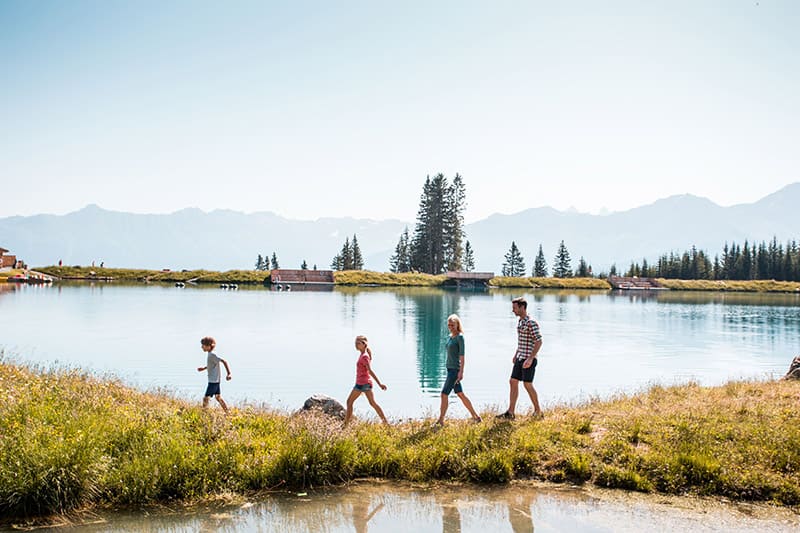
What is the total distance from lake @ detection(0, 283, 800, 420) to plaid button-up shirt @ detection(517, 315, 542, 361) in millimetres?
4754

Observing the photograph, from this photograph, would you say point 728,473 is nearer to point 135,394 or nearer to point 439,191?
point 135,394

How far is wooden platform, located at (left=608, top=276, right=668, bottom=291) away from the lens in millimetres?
127938

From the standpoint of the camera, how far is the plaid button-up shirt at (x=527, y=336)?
11.8 metres

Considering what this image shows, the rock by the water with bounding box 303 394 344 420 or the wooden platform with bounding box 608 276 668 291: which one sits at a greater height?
the wooden platform with bounding box 608 276 668 291

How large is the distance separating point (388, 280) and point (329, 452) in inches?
3856

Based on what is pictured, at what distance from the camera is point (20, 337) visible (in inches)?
1165

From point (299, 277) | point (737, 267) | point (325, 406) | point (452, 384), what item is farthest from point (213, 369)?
point (737, 267)

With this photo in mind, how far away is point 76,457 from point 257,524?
2.58m

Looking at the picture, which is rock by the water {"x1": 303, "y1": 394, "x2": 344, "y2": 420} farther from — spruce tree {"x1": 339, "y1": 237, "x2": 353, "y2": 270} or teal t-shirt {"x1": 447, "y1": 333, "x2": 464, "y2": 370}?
spruce tree {"x1": 339, "y1": 237, "x2": 353, "y2": 270}

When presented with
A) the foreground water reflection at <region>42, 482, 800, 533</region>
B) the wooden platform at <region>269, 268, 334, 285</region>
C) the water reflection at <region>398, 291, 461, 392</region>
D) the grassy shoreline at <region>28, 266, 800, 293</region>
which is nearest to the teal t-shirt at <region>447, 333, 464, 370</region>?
the foreground water reflection at <region>42, 482, 800, 533</region>

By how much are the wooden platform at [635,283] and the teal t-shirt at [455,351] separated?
402 feet

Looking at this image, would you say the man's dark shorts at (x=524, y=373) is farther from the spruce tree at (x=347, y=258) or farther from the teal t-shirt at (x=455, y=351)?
the spruce tree at (x=347, y=258)

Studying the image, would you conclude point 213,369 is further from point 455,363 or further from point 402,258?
point 402,258

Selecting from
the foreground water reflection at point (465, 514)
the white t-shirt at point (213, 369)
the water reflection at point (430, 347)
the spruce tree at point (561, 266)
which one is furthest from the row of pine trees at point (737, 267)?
the foreground water reflection at point (465, 514)
